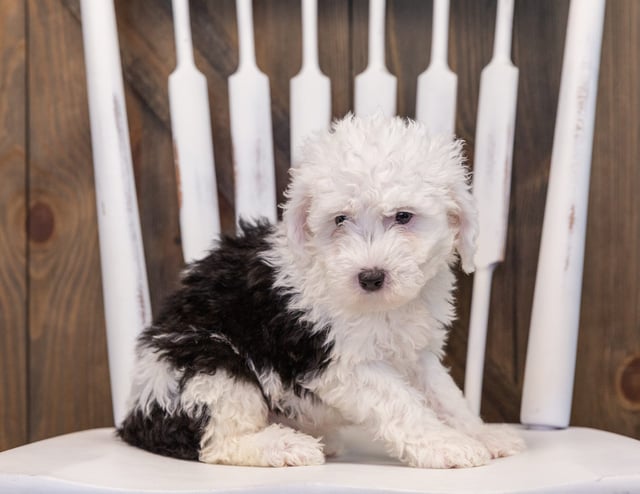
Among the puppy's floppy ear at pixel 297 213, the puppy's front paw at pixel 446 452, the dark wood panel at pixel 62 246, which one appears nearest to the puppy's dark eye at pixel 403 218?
the puppy's floppy ear at pixel 297 213

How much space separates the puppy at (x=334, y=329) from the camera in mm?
979

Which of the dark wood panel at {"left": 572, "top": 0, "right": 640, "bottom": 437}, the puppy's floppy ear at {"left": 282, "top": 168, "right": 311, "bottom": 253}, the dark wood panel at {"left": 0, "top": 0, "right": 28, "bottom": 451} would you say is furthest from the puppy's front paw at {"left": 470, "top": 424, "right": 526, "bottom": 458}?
the dark wood panel at {"left": 0, "top": 0, "right": 28, "bottom": 451}

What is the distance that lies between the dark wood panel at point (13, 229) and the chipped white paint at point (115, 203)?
313mm

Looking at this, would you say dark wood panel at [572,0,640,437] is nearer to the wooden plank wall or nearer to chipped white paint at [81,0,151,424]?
the wooden plank wall

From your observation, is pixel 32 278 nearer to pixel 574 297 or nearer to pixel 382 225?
pixel 382 225

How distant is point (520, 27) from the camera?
4.72ft

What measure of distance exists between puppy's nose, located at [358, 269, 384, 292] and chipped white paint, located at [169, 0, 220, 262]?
38 centimetres

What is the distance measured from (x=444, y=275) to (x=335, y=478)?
1.23 feet

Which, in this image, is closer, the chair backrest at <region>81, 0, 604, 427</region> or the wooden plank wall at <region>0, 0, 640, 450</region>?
the chair backrest at <region>81, 0, 604, 427</region>

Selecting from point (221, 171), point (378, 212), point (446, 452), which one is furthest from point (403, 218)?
point (221, 171)

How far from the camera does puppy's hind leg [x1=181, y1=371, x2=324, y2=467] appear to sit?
39.1 inches

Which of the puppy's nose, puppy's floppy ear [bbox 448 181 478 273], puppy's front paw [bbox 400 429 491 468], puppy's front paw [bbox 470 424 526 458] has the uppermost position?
A: puppy's floppy ear [bbox 448 181 478 273]

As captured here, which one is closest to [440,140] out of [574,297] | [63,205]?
[574,297]

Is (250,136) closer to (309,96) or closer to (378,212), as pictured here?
(309,96)
